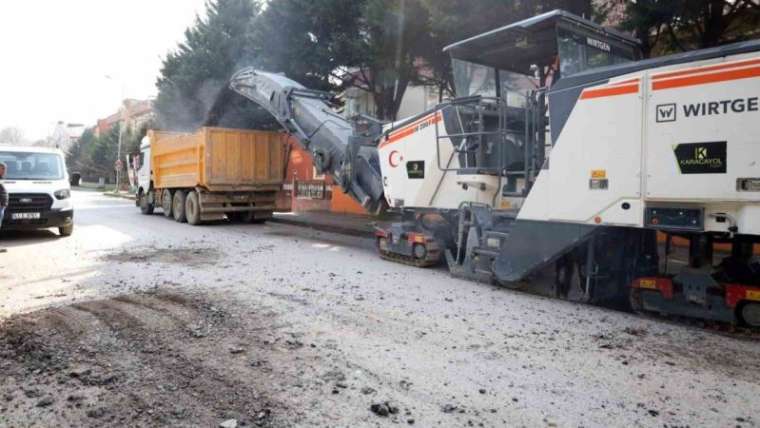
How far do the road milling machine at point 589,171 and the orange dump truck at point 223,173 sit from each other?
21.4ft

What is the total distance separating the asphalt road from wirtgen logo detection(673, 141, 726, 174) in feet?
5.14

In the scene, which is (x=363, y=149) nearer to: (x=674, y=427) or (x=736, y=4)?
(x=736, y=4)

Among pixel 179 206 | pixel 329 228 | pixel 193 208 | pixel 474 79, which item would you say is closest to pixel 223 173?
pixel 193 208

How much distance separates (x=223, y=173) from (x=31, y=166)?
14.2 feet

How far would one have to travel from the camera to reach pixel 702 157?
5.04 meters

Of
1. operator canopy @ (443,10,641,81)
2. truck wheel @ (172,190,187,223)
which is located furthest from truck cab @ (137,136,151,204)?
operator canopy @ (443,10,641,81)

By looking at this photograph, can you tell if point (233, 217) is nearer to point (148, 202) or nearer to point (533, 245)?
point (148, 202)

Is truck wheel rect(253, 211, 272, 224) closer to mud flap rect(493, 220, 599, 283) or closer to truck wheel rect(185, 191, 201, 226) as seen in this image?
truck wheel rect(185, 191, 201, 226)

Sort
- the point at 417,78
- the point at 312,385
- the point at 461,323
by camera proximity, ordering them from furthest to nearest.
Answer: the point at 417,78
the point at 461,323
the point at 312,385

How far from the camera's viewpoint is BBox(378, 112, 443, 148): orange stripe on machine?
8.15 m

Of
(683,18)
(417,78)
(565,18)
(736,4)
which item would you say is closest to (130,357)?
(565,18)

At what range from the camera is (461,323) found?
542 cm

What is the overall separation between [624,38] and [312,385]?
21.3 ft

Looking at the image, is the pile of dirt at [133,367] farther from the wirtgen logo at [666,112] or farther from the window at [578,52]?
the window at [578,52]
